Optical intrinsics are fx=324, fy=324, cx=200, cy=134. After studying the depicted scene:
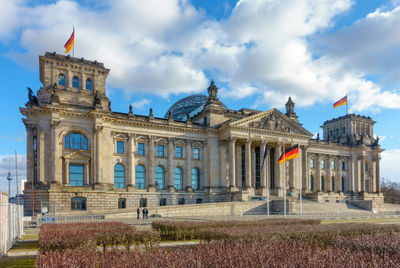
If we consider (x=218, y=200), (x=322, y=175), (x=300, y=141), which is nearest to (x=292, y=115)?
(x=300, y=141)

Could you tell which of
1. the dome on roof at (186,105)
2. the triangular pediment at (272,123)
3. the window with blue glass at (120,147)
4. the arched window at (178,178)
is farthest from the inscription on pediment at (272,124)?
the window with blue glass at (120,147)

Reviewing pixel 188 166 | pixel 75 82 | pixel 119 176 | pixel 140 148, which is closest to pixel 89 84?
pixel 75 82

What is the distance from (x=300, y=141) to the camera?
6725 centimetres

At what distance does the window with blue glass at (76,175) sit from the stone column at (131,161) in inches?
301

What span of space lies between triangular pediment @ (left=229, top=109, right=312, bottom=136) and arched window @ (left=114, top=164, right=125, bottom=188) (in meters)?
20.7

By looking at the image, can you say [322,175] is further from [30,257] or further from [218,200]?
[30,257]

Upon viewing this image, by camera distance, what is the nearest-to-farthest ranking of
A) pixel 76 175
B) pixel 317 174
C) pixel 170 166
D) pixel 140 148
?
pixel 76 175 < pixel 140 148 < pixel 170 166 < pixel 317 174

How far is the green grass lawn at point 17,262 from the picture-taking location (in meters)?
14.6

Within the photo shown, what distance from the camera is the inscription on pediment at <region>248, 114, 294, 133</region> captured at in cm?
6245

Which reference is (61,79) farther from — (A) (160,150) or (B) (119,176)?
(A) (160,150)

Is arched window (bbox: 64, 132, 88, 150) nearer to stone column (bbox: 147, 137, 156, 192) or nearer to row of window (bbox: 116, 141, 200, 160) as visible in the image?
row of window (bbox: 116, 141, 200, 160)

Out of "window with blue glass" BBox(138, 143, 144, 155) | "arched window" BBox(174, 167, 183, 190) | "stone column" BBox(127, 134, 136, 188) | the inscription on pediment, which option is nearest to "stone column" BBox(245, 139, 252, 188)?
the inscription on pediment

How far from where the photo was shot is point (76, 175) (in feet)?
163

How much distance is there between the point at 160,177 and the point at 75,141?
16057mm
